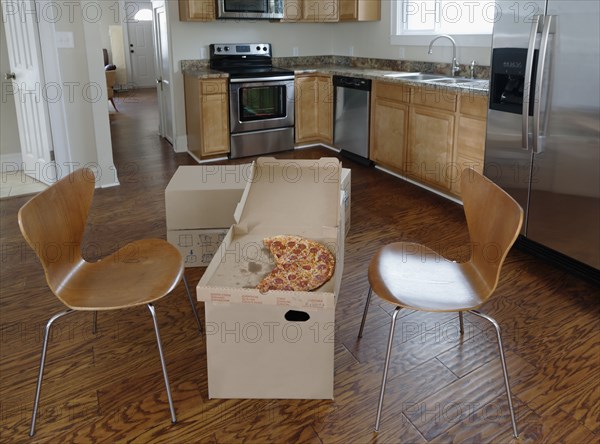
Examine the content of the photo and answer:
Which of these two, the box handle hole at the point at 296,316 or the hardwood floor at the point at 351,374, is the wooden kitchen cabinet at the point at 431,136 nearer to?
the hardwood floor at the point at 351,374

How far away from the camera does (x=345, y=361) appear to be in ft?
7.11

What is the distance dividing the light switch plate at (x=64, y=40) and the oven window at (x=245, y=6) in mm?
1614

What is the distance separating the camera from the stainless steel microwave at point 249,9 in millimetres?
5137

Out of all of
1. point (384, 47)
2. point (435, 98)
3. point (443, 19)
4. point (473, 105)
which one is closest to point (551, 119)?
point (473, 105)

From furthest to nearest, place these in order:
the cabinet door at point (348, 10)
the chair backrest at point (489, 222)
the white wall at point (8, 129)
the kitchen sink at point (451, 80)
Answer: the cabinet door at point (348, 10) → the white wall at point (8, 129) → the kitchen sink at point (451, 80) → the chair backrest at point (489, 222)

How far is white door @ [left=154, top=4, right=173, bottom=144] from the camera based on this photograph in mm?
5535

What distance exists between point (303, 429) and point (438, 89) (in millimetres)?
2863

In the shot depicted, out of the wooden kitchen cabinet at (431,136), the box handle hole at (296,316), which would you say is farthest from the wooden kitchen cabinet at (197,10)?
the box handle hole at (296,316)

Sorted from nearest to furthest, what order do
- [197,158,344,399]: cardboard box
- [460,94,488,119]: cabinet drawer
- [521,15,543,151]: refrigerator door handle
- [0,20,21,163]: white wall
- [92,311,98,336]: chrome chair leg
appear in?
[197,158,344,399]: cardboard box, [92,311,98,336]: chrome chair leg, [521,15,543,151]: refrigerator door handle, [460,94,488,119]: cabinet drawer, [0,20,21,163]: white wall

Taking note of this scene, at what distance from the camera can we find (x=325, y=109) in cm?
566

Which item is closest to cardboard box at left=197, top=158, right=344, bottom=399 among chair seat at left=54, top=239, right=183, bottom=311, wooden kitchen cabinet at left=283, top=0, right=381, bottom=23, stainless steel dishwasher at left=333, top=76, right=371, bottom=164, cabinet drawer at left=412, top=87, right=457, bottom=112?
chair seat at left=54, top=239, right=183, bottom=311

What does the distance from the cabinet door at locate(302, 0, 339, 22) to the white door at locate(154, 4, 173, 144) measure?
1448mm

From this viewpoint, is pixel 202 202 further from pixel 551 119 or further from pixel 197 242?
pixel 551 119

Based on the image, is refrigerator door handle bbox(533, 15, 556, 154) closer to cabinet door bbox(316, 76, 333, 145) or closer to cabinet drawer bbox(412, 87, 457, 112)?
cabinet drawer bbox(412, 87, 457, 112)
